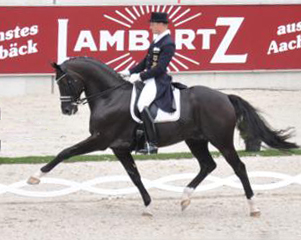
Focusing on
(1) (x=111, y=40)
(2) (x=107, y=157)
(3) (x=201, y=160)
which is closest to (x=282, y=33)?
(1) (x=111, y=40)

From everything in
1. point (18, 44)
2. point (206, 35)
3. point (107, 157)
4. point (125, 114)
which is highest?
point (206, 35)

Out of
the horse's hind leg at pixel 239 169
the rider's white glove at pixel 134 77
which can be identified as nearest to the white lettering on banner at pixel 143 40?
the rider's white glove at pixel 134 77

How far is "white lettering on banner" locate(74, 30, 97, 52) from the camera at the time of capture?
20.1 metres

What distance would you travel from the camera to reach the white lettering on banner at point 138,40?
797 inches

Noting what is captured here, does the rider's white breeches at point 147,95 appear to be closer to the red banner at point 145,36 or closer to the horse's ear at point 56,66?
the horse's ear at point 56,66

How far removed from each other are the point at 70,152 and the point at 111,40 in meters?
10.2

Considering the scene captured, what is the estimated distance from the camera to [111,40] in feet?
66.3

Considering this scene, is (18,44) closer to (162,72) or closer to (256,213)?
(162,72)

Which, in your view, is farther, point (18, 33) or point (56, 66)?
point (18, 33)

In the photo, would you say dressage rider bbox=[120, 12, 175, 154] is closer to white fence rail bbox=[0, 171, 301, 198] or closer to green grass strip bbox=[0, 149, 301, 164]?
white fence rail bbox=[0, 171, 301, 198]

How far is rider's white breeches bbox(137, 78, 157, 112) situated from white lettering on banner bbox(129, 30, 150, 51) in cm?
987

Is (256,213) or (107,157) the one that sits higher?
(107,157)

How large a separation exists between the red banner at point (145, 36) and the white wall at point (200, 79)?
0.22 m

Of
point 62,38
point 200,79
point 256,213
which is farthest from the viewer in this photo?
point 200,79
